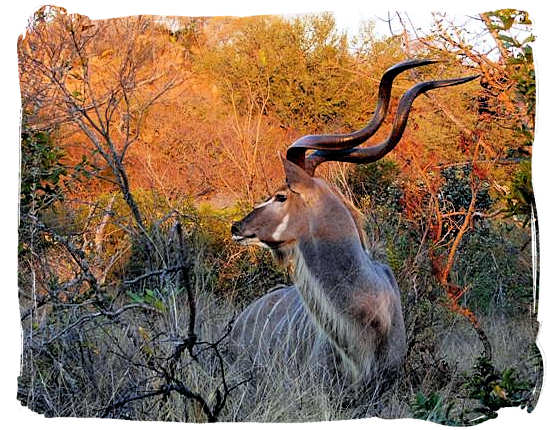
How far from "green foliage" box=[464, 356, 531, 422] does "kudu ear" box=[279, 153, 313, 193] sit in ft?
3.88

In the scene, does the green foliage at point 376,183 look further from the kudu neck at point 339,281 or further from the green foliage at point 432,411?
the green foliage at point 432,411

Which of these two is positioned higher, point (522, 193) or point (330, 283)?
point (522, 193)

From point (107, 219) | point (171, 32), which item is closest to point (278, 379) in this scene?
point (107, 219)

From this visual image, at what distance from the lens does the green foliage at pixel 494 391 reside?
413 centimetres

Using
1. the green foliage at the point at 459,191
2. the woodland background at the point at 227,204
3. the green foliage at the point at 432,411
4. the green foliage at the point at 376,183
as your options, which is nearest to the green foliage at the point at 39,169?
A: the woodland background at the point at 227,204

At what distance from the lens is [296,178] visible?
14.2 ft

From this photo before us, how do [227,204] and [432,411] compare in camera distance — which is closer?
[432,411]

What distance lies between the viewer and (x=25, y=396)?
13.8 ft

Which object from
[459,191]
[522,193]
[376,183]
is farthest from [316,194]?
[376,183]

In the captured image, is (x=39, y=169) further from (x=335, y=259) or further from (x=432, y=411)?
(x=432, y=411)

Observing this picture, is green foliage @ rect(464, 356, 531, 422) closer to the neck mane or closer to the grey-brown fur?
the grey-brown fur

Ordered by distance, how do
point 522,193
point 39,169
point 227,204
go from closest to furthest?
point 522,193, point 39,169, point 227,204

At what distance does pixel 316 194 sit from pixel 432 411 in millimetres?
1143

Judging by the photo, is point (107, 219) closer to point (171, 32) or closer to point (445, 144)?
point (171, 32)
